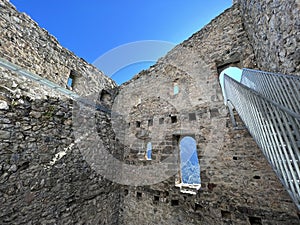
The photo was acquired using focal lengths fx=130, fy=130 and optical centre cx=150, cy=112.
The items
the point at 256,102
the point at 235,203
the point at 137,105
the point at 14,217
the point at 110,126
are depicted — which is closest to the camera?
the point at 256,102

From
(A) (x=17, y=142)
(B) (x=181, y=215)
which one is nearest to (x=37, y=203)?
(A) (x=17, y=142)

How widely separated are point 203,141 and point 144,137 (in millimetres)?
1977

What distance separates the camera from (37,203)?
258 cm

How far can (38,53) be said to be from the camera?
145 inches

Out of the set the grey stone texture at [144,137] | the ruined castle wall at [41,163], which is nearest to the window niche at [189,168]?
the grey stone texture at [144,137]

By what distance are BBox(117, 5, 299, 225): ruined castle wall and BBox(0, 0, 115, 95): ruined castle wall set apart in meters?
1.88

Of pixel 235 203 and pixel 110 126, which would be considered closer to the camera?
pixel 235 203

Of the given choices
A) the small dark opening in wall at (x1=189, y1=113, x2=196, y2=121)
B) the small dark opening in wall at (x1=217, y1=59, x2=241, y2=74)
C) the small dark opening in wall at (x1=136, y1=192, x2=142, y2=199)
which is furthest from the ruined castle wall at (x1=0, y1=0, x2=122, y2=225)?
the small dark opening in wall at (x1=217, y1=59, x2=241, y2=74)

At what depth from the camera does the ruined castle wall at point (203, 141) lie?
8.71 ft

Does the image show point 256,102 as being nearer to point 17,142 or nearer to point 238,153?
point 238,153

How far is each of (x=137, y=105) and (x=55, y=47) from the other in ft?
10.9

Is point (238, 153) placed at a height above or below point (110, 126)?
below

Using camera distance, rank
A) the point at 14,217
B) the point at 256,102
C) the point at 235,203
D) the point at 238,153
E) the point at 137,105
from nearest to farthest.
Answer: the point at 256,102, the point at 14,217, the point at 235,203, the point at 238,153, the point at 137,105

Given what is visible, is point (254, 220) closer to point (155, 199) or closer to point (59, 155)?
point (155, 199)
